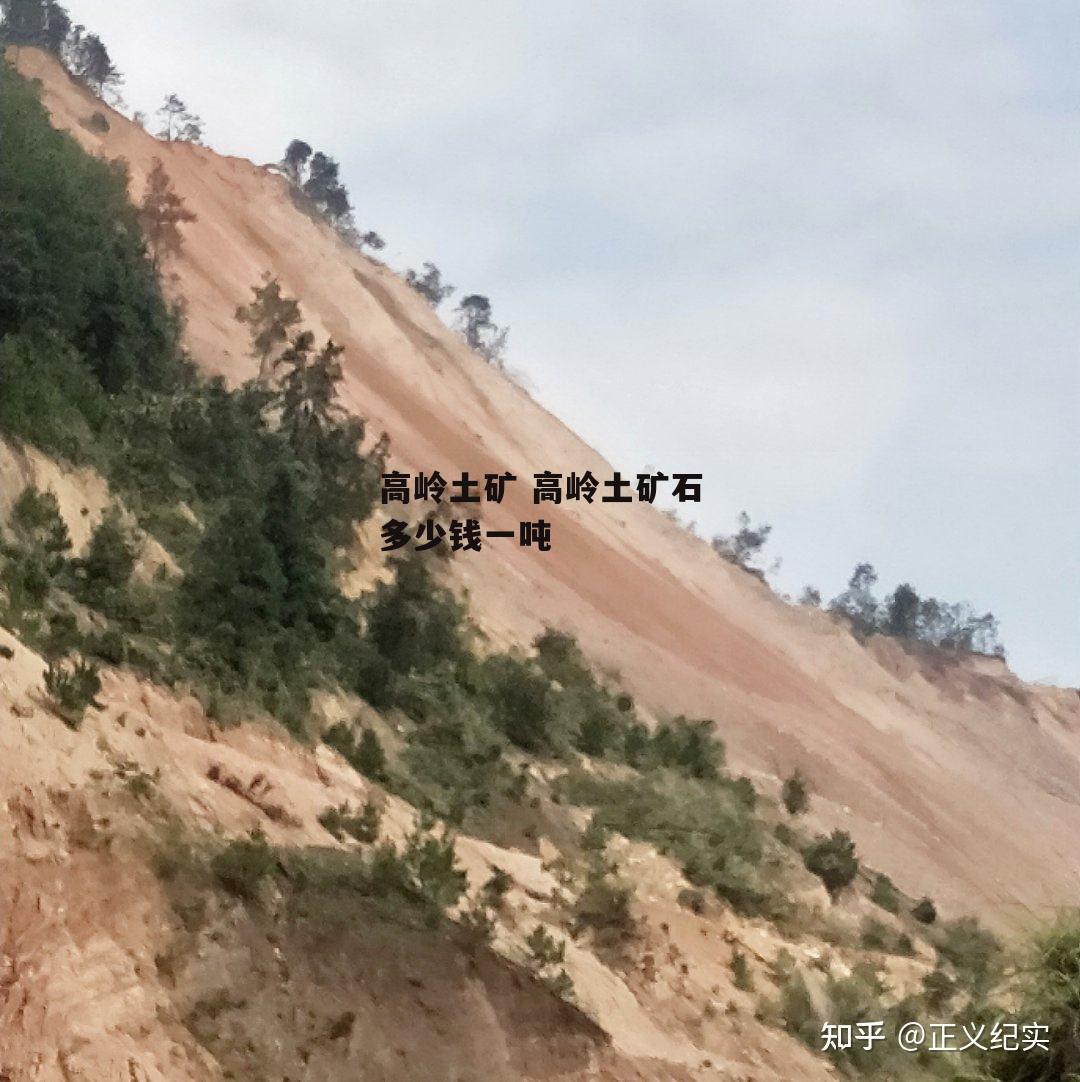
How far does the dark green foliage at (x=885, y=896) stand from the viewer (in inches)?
645

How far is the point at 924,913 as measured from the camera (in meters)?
17.0

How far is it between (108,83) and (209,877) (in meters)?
40.5

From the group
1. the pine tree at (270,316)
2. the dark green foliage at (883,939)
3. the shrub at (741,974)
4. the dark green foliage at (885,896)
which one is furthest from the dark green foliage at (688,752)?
the pine tree at (270,316)

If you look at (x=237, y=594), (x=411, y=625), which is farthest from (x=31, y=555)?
(x=411, y=625)

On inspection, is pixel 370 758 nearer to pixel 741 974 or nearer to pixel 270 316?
pixel 741 974

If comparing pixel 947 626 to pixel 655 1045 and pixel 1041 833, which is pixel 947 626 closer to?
pixel 1041 833

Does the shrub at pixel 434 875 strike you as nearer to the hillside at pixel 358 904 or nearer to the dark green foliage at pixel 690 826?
the hillside at pixel 358 904

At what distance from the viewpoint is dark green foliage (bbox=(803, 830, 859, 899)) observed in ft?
51.6

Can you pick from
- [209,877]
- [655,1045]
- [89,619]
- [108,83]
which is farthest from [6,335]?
[108,83]

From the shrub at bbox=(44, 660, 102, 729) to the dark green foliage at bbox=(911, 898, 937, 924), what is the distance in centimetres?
1368

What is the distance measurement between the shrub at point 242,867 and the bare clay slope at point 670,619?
45.8 ft

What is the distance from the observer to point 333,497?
56.2 ft

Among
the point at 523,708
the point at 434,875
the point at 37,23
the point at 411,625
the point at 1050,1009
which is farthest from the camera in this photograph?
the point at 37,23

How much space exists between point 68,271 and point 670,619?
72.7ft
